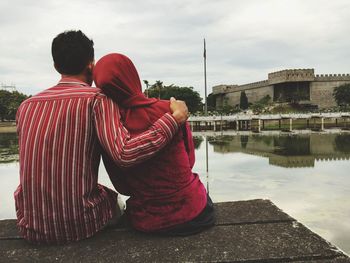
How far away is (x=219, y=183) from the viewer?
759cm

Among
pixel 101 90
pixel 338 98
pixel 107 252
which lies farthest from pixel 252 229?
pixel 338 98

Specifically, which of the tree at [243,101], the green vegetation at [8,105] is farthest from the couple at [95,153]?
the green vegetation at [8,105]

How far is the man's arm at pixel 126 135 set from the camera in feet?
4.74

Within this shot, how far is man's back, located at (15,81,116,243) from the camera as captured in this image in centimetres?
152

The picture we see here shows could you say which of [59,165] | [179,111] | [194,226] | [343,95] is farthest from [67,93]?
[343,95]

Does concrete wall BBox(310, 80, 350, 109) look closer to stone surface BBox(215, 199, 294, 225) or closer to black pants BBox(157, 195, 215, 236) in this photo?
stone surface BBox(215, 199, 294, 225)

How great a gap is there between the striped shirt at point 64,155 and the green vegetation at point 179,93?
43.6 m

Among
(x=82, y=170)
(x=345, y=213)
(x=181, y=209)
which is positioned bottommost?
(x=345, y=213)

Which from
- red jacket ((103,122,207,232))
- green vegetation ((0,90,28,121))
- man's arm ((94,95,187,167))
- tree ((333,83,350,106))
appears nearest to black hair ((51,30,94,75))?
man's arm ((94,95,187,167))

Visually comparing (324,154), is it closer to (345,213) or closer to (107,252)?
Result: (345,213)

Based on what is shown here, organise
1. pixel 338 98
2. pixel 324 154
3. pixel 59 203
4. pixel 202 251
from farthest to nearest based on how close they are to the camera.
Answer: pixel 338 98 < pixel 324 154 < pixel 59 203 < pixel 202 251

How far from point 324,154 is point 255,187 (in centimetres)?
588

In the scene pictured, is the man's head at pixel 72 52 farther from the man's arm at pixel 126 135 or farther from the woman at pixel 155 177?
the man's arm at pixel 126 135

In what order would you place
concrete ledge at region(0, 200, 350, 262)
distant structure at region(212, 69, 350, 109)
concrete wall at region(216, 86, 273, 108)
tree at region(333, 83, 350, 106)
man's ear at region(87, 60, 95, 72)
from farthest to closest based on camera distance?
1. concrete wall at region(216, 86, 273, 108)
2. distant structure at region(212, 69, 350, 109)
3. tree at region(333, 83, 350, 106)
4. man's ear at region(87, 60, 95, 72)
5. concrete ledge at region(0, 200, 350, 262)
